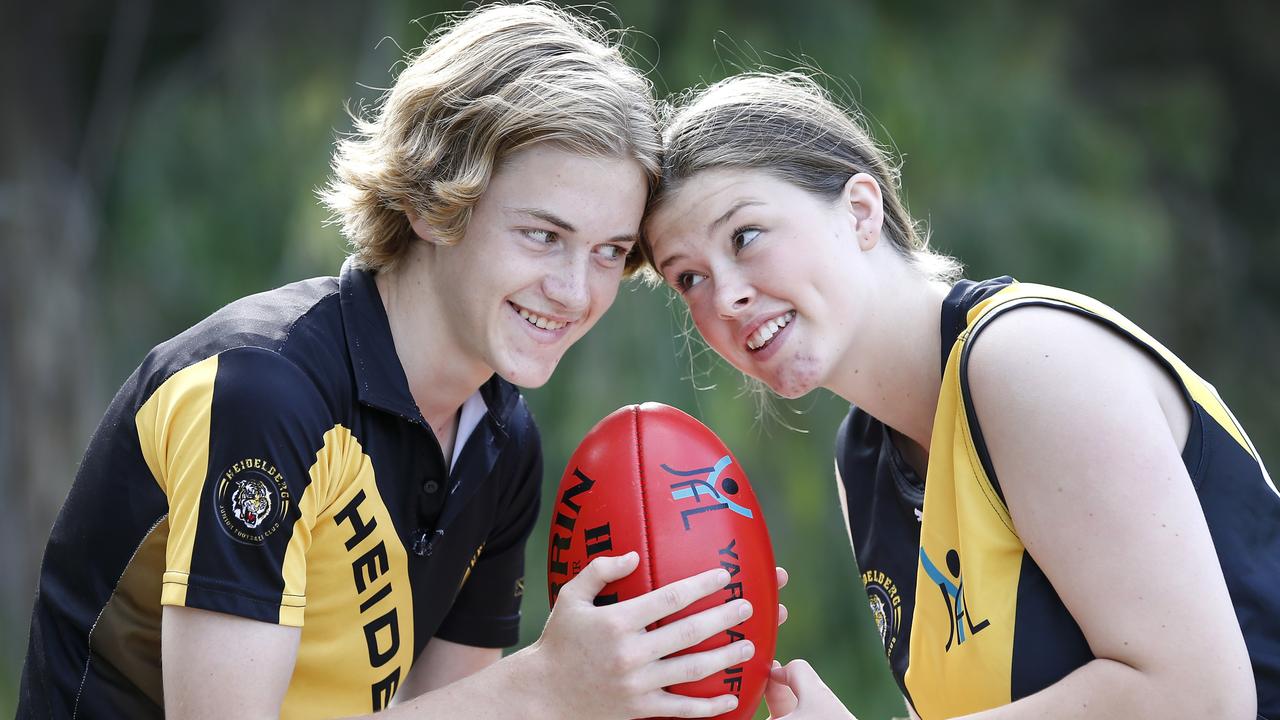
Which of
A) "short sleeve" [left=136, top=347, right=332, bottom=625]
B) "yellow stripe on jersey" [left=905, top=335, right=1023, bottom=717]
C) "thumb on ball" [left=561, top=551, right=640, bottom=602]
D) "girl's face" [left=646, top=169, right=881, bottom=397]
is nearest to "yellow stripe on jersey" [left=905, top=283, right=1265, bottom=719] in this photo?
"yellow stripe on jersey" [left=905, top=335, right=1023, bottom=717]

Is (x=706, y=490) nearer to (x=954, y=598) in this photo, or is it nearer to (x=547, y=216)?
(x=954, y=598)

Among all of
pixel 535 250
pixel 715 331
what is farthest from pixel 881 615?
pixel 535 250

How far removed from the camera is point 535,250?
7.91 feet

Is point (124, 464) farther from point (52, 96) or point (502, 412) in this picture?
point (52, 96)

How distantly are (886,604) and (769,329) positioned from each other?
0.66 m

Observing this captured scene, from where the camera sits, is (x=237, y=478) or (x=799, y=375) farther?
(x=799, y=375)

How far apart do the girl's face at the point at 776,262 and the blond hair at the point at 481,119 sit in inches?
5.9

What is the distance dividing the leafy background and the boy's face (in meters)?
2.22

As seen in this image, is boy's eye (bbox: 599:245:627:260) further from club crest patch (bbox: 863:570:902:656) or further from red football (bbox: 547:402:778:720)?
club crest patch (bbox: 863:570:902:656)

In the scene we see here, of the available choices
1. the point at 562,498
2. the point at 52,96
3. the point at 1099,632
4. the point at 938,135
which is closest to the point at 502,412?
the point at 562,498

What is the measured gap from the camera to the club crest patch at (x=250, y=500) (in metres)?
2.06

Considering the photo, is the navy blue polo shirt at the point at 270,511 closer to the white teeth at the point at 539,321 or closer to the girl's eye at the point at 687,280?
the white teeth at the point at 539,321

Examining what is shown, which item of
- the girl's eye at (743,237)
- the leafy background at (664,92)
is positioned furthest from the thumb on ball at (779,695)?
the leafy background at (664,92)

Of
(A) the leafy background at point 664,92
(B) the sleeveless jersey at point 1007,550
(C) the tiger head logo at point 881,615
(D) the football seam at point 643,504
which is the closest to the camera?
(B) the sleeveless jersey at point 1007,550
